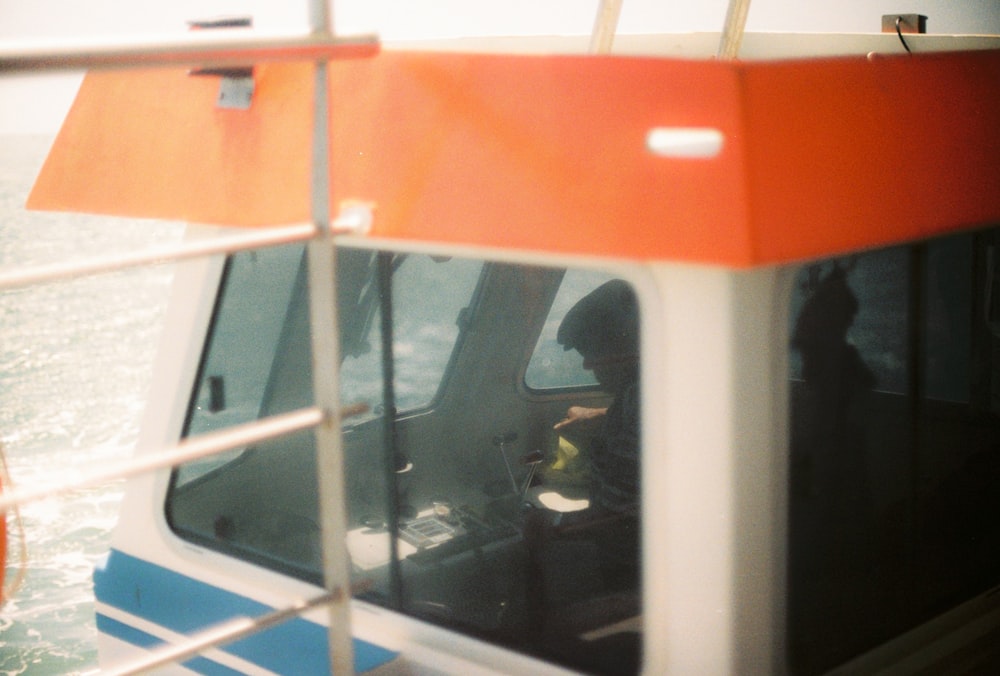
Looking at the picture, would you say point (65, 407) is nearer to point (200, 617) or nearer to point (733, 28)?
point (200, 617)

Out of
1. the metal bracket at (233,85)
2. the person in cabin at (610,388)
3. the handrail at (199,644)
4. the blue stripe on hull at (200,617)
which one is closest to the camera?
the handrail at (199,644)

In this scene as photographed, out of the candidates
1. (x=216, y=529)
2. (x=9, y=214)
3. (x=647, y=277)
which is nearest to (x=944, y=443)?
(x=647, y=277)

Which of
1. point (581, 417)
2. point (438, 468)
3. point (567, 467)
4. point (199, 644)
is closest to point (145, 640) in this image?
point (438, 468)

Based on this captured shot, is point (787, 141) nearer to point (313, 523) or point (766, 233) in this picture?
point (766, 233)

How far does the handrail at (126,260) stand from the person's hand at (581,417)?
200 cm

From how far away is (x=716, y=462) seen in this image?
71.1 inches

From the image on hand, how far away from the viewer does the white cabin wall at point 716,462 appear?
1.79 m

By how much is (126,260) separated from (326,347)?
0.98ft

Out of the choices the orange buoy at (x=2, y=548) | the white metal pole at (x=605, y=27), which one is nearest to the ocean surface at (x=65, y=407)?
the orange buoy at (x=2, y=548)

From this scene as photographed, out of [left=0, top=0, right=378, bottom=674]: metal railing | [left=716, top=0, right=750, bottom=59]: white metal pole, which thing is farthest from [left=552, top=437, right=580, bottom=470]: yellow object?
[left=0, top=0, right=378, bottom=674]: metal railing

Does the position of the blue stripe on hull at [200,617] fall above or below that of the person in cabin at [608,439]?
below

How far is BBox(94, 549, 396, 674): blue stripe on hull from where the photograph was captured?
2.51 meters

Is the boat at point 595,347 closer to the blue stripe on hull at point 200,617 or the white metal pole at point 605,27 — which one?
the blue stripe on hull at point 200,617

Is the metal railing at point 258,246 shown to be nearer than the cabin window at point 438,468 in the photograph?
Yes
